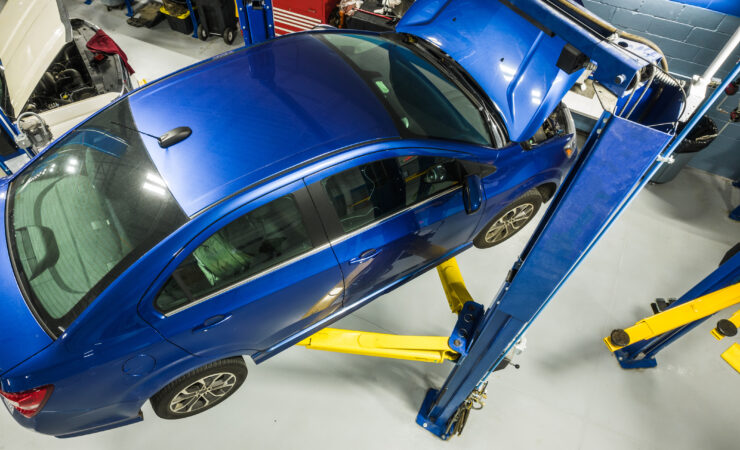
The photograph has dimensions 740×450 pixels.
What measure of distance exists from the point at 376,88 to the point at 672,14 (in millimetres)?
3000

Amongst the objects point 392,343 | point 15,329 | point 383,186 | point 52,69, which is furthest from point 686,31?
point 52,69

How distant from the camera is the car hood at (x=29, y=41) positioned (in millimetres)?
3008

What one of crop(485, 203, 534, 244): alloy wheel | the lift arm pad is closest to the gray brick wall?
crop(485, 203, 534, 244): alloy wheel

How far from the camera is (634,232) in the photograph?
3.82m

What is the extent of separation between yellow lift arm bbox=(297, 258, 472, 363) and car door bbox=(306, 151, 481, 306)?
0.94 feet

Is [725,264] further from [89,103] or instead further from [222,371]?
[89,103]

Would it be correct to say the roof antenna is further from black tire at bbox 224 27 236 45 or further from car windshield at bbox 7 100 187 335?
black tire at bbox 224 27 236 45

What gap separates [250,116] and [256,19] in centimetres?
130

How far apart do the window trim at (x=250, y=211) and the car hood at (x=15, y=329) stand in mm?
506

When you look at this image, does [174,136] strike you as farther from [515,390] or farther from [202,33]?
[202,33]

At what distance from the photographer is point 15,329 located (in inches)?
75.4

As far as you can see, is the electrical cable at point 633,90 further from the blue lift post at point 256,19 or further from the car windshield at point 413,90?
the blue lift post at point 256,19

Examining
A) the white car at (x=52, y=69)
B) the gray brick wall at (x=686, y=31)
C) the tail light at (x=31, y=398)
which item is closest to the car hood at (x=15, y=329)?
the tail light at (x=31, y=398)

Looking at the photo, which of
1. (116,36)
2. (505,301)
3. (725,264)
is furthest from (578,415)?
(116,36)
